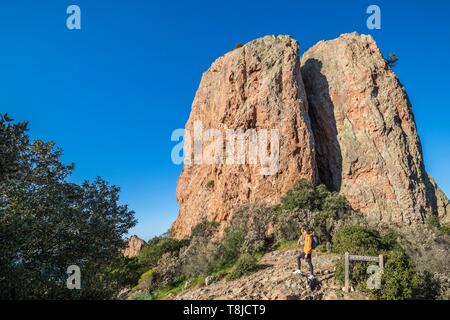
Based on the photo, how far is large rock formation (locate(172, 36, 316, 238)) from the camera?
99.5ft

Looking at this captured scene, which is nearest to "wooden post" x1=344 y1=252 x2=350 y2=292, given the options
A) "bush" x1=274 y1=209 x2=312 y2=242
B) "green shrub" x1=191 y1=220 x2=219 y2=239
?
"bush" x1=274 y1=209 x2=312 y2=242

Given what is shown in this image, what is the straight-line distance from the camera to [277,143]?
102ft

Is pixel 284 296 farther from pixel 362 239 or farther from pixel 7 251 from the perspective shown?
pixel 7 251

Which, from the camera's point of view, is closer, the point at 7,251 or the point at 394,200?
the point at 7,251

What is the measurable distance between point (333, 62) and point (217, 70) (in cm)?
1319

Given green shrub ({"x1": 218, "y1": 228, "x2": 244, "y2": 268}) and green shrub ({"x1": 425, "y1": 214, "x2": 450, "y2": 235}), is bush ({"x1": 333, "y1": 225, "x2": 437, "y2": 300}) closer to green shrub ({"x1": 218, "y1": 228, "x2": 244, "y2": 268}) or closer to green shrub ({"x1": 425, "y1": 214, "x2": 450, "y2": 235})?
green shrub ({"x1": 218, "y1": 228, "x2": 244, "y2": 268})

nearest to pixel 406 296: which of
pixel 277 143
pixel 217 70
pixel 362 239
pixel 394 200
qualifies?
pixel 362 239

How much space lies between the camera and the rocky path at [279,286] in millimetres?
12156

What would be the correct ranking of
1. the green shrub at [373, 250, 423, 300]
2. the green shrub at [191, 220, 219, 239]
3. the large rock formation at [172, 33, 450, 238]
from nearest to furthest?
the green shrub at [373, 250, 423, 300], the green shrub at [191, 220, 219, 239], the large rock formation at [172, 33, 450, 238]

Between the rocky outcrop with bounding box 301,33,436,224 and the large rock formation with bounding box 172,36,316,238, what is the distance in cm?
442

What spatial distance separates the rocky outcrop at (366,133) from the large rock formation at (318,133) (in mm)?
96

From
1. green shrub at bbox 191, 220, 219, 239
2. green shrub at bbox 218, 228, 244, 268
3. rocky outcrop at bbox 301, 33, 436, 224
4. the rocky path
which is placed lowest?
the rocky path

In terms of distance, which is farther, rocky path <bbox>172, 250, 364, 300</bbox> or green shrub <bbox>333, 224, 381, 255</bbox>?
green shrub <bbox>333, 224, 381, 255</bbox>

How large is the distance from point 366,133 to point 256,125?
37.7 ft
